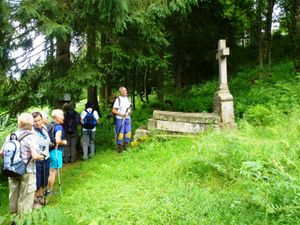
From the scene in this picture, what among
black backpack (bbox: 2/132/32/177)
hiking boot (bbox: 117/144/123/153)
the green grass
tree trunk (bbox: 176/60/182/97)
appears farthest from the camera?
tree trunk (bbox: 176/60/182/97)

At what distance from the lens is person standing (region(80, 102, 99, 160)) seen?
9.47 meters

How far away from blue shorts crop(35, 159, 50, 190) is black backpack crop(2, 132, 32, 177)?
3.80 feet

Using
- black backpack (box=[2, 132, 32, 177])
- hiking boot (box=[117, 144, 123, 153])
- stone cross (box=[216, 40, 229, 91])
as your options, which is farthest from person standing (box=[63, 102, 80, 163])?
stone cross (box=[216, 40, 229, 91])

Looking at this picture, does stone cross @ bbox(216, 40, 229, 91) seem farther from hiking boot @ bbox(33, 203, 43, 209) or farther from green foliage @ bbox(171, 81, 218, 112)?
hiking boot @ bbox(33, 203, 43, 209)

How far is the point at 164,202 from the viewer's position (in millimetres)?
5332

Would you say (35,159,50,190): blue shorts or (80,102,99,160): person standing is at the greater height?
(80,102,99,160): person standing

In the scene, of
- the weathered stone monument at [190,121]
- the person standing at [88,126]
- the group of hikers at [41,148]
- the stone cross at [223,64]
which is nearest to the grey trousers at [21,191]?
the group of hikers at [41,148]

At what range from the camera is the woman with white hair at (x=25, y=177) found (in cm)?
539

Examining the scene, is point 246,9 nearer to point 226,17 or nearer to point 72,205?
point 226,17

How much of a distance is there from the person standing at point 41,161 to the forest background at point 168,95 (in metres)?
0.33

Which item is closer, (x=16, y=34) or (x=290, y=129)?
(x=290, y=129)

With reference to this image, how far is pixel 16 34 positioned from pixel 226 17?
10.6 meters

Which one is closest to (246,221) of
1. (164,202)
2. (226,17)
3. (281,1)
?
(164,202)

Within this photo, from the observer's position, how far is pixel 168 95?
18.1m
